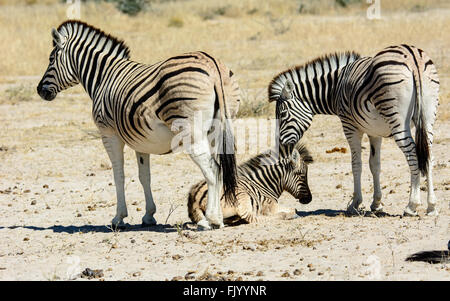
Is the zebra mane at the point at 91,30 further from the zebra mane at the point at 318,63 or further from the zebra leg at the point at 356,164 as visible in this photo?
the zebra leg at the point at 356,164

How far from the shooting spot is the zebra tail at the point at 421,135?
24.0 ft

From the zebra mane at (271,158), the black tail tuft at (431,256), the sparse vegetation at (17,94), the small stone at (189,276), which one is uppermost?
the sparse vegetation at (17,94)

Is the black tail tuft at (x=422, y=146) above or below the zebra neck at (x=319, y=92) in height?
below

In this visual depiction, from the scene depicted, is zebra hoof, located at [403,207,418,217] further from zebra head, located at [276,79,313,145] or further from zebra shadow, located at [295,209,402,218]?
zebra head, located at [276,79,313,145]

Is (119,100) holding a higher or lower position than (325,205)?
higher

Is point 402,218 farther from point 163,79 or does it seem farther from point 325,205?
point 163,79

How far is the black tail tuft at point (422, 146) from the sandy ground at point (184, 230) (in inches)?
20.3

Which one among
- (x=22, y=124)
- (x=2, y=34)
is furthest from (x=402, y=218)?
(x=2, y=34)

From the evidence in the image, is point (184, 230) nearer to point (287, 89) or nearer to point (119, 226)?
point (119, 226)

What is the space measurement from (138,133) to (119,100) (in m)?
0.47

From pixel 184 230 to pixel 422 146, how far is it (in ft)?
8.02

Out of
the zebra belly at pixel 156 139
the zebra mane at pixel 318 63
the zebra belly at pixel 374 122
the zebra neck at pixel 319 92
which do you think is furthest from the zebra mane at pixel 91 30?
the zebra belly at pixel 374 122
